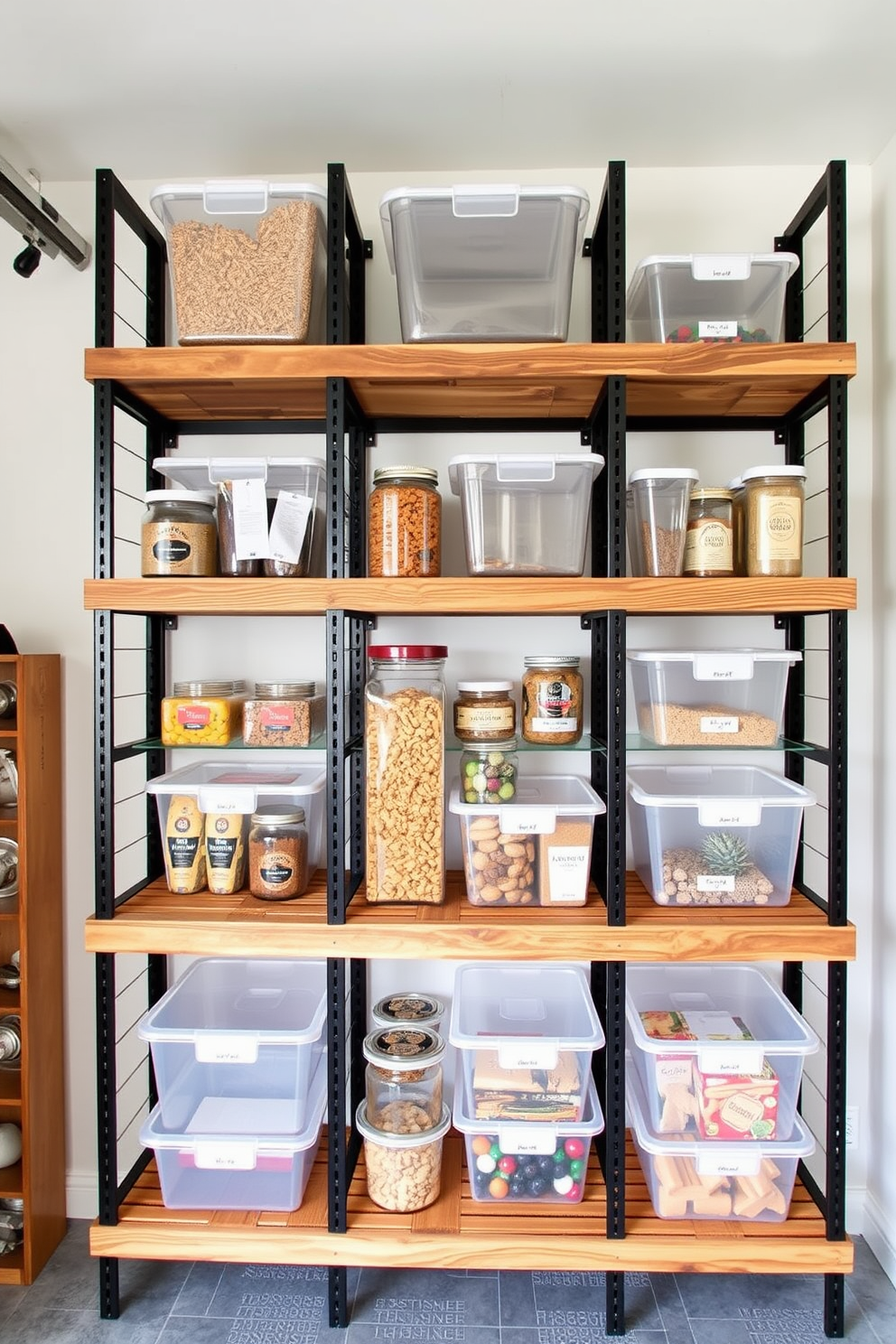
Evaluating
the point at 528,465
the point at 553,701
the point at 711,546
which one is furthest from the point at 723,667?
the point at 528,465

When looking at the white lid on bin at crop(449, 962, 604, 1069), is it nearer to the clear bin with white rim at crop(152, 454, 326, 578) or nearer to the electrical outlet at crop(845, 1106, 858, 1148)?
the electrical outlet at crop(845, 1106, 858, 1148)

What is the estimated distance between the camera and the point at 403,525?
1673 mm

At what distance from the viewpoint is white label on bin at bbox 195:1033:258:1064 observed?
1669 mm

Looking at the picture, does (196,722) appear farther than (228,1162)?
Yes

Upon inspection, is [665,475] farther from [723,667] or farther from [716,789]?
[716,789]

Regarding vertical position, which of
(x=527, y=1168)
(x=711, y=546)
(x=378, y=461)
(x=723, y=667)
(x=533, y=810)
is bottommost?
(x=527, y=1168)

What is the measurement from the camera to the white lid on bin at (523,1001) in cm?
185

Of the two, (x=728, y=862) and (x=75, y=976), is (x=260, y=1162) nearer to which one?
(x=75, y=976)

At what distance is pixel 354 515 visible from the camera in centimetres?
188

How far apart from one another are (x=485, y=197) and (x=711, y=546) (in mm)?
782

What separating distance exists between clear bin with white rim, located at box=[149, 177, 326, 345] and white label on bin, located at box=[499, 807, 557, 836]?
102 cm

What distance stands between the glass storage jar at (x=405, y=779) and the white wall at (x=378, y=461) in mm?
331

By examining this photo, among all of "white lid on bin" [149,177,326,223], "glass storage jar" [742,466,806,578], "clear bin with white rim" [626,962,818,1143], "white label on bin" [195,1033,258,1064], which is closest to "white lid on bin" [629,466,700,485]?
"glass storage jar" [742,466,806,578]

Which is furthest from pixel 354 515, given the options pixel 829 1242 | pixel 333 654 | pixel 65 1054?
pixel 829 1242
